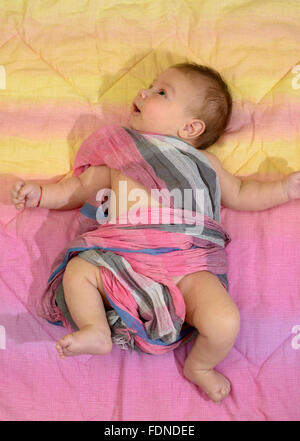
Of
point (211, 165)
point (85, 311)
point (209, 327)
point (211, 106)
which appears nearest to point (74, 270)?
point (85, 311)

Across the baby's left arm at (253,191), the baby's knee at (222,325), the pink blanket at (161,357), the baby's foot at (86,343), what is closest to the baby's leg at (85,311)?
the baby's foot at (86,343)

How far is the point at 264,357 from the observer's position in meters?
1.34

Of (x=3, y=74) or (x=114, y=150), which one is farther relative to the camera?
(x=3, y=74)

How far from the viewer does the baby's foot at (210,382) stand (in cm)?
128

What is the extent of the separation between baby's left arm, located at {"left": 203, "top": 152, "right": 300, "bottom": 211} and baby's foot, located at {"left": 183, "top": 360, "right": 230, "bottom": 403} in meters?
0.44

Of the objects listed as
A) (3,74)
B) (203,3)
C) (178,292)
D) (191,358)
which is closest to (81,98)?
(3,74)

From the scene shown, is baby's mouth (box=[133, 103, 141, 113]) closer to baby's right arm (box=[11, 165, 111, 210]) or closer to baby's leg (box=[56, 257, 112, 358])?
baby's right arm (box=[11, 165, 111, 210])

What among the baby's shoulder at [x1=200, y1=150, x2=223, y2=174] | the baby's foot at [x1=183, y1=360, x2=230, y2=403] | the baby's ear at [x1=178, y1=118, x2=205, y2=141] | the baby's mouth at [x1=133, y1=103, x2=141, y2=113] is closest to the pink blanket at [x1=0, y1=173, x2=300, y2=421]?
the baby's foot at [x1=183, y1=360, x2=230, y2=403]

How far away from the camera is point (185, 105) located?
1.45 m

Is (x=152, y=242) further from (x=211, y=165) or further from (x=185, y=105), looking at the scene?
(x=185, y=105)

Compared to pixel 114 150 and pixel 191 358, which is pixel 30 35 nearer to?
pixel 114 150

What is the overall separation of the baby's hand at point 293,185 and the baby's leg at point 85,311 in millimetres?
529

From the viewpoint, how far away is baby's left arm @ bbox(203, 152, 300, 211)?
1.44 m

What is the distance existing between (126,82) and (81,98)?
0.45ft
